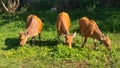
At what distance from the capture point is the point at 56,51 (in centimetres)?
1290

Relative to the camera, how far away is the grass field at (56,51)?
12195 mm

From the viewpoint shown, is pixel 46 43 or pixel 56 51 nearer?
pixel 56 51

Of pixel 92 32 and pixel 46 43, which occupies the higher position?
pixel 92 32

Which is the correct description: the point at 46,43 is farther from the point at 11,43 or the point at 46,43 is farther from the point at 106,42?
the point at 106,42

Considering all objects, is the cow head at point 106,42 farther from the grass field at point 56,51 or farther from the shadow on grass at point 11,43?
the shadow on grass at point 11,43

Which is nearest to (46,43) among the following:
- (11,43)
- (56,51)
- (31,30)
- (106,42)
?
(31,30)

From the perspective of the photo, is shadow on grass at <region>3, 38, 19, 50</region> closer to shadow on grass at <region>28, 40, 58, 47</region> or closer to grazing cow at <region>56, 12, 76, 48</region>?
shadow on grass at <region>28, 40, 58, 47</region>

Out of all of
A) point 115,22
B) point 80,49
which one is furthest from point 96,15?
point 80,49

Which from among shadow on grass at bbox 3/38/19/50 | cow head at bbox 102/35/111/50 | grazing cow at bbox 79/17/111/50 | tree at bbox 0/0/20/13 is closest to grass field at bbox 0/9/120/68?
shadow on grass at bbox 3/38/19/50

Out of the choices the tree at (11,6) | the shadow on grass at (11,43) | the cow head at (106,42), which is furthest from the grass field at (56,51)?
the tree at (11,6)

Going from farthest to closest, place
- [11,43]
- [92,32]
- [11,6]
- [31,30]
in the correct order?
[11,6] → [11,43] → [31,30] → [92,32]

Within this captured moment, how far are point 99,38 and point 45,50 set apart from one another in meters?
2.07

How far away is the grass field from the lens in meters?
12.2

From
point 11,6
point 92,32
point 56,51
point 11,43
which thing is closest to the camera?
point 56,51
